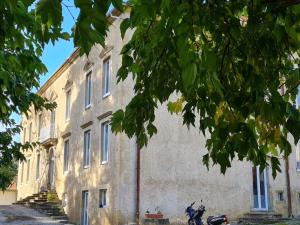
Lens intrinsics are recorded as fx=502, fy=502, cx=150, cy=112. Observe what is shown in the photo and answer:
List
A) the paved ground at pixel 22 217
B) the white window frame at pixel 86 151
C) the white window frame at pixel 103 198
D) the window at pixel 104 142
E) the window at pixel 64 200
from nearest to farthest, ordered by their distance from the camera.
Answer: the white window frame at pixel 103 198, the window at pixel 104 142, the paved ground at pixel 22 217, the white window frame at pixel 86 151, the window at pixel 64 200

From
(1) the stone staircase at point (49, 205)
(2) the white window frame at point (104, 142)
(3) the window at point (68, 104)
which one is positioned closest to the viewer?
(2) the white window frame at point (104, 142)

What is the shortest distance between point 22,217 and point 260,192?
11.9m

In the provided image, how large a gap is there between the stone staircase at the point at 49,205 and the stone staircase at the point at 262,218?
867cm

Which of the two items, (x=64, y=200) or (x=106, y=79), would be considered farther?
(x=64, y=200)

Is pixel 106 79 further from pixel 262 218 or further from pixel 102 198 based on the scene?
pixel 262 218

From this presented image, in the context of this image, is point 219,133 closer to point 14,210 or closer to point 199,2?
point 199,2

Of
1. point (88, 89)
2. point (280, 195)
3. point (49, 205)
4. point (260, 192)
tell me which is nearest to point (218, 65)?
point (260, 192)

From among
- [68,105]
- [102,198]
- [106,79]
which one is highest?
[106,79]

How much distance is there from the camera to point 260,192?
2370 centimetres

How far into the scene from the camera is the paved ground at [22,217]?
23.8 meters

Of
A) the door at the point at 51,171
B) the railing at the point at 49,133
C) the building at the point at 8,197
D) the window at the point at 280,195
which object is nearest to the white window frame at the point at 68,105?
the railing at the point at 49,133

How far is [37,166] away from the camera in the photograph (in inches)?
1405

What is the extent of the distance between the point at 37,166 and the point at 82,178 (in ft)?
39.3

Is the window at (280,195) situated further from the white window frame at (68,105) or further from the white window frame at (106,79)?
the white window frame at (68,105)
